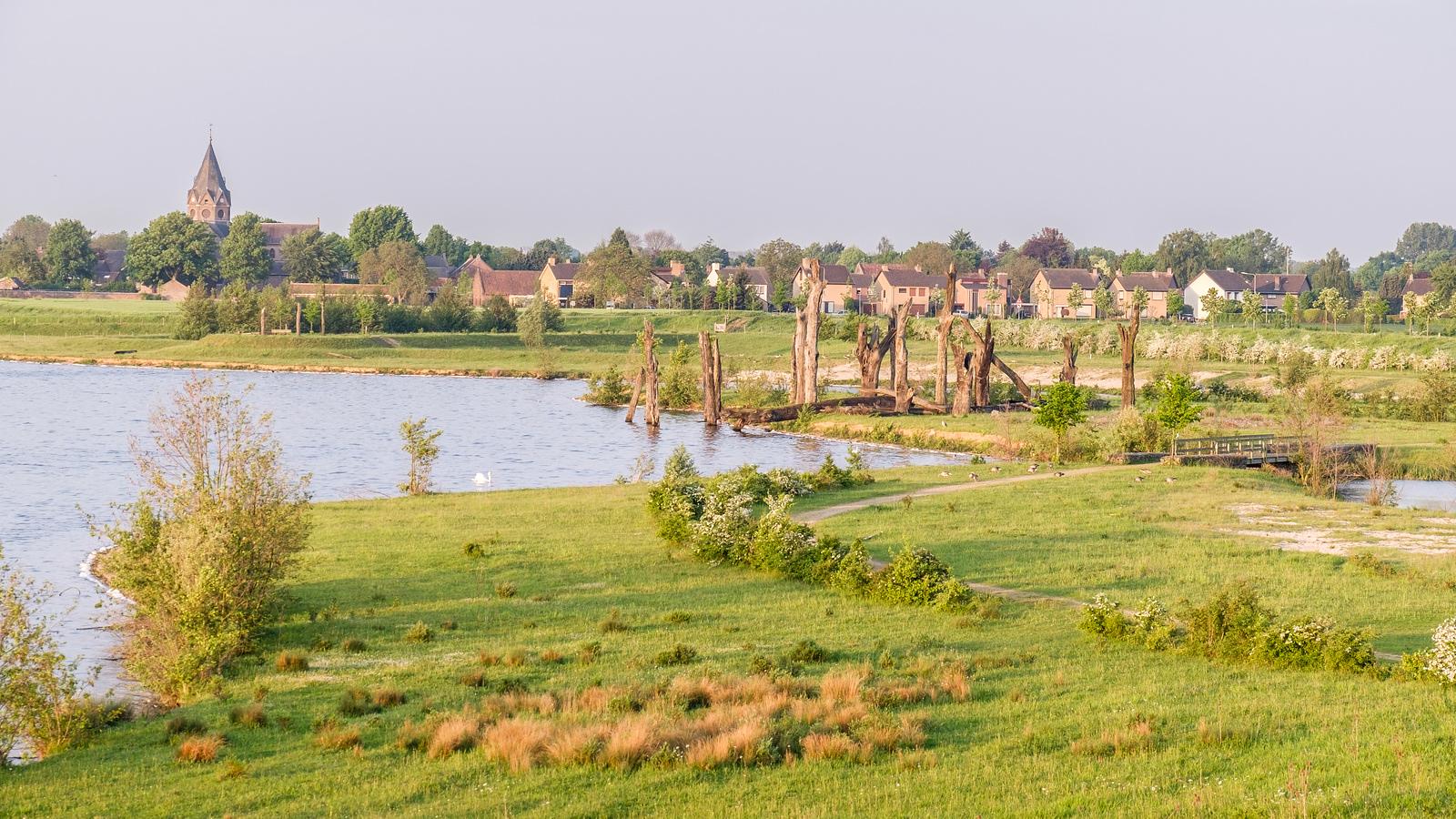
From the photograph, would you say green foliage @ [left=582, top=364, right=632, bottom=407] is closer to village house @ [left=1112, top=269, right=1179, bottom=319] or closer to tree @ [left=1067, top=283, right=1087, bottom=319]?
tree @ [left=1067, top=283, right=1087, bottom=319]

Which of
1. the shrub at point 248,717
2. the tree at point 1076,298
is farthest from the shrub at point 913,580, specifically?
the tree at point 1076,298

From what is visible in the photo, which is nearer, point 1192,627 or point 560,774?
point 560,774

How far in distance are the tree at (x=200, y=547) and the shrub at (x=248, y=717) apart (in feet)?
7.28

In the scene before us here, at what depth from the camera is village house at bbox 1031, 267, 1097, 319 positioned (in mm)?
167250

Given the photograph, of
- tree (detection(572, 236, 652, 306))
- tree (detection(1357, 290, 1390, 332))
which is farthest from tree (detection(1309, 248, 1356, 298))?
tree (detection(572, 236, 652, 306))

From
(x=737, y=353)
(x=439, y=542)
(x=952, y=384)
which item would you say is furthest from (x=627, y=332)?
(x=439, y=542)

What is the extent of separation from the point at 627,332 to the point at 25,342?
52.9 m

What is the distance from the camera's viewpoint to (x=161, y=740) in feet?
60.0

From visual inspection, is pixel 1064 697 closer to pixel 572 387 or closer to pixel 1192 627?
pixel 1192 627

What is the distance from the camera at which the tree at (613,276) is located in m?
167

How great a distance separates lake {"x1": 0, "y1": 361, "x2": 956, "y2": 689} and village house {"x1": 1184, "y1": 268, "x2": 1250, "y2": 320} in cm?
9896

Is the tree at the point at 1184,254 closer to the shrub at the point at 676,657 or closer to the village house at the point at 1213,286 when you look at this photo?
the village house at the point at 1213,286

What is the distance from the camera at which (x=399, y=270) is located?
171125 millimetres

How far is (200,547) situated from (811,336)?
5060cm
